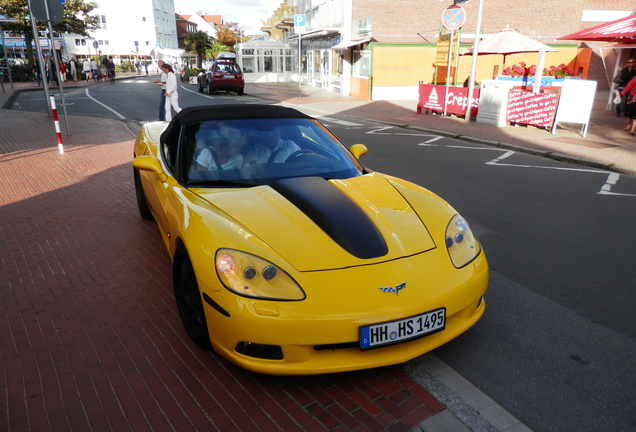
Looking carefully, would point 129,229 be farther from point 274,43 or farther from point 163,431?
point 274,43

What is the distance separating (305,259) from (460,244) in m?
1.07

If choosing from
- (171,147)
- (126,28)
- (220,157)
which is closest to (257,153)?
(220,157)

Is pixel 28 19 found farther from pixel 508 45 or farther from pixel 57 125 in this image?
pixel 508 45

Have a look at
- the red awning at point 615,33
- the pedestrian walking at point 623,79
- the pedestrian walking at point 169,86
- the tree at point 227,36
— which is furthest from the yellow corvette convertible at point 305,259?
the tree at point 227,36

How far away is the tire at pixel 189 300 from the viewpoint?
2971 millimetres

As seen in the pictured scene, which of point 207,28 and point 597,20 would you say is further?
point 207,28

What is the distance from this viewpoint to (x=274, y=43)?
4031 centimetres

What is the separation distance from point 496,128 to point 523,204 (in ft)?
26.8

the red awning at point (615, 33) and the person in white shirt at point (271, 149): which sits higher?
the red awning at point (615, 33)

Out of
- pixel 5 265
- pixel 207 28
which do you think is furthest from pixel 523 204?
pixel 207 28

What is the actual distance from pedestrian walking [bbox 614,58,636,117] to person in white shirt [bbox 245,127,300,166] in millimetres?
15339

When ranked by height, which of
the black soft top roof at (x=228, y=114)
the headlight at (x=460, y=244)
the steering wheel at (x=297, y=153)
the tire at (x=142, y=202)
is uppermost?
the black soft top roof at (x=228, y=114)

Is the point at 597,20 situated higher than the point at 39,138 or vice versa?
the point at 597,20

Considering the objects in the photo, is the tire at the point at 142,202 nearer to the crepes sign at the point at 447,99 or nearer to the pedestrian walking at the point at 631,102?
the pedestrian walking at the point at 631,102
